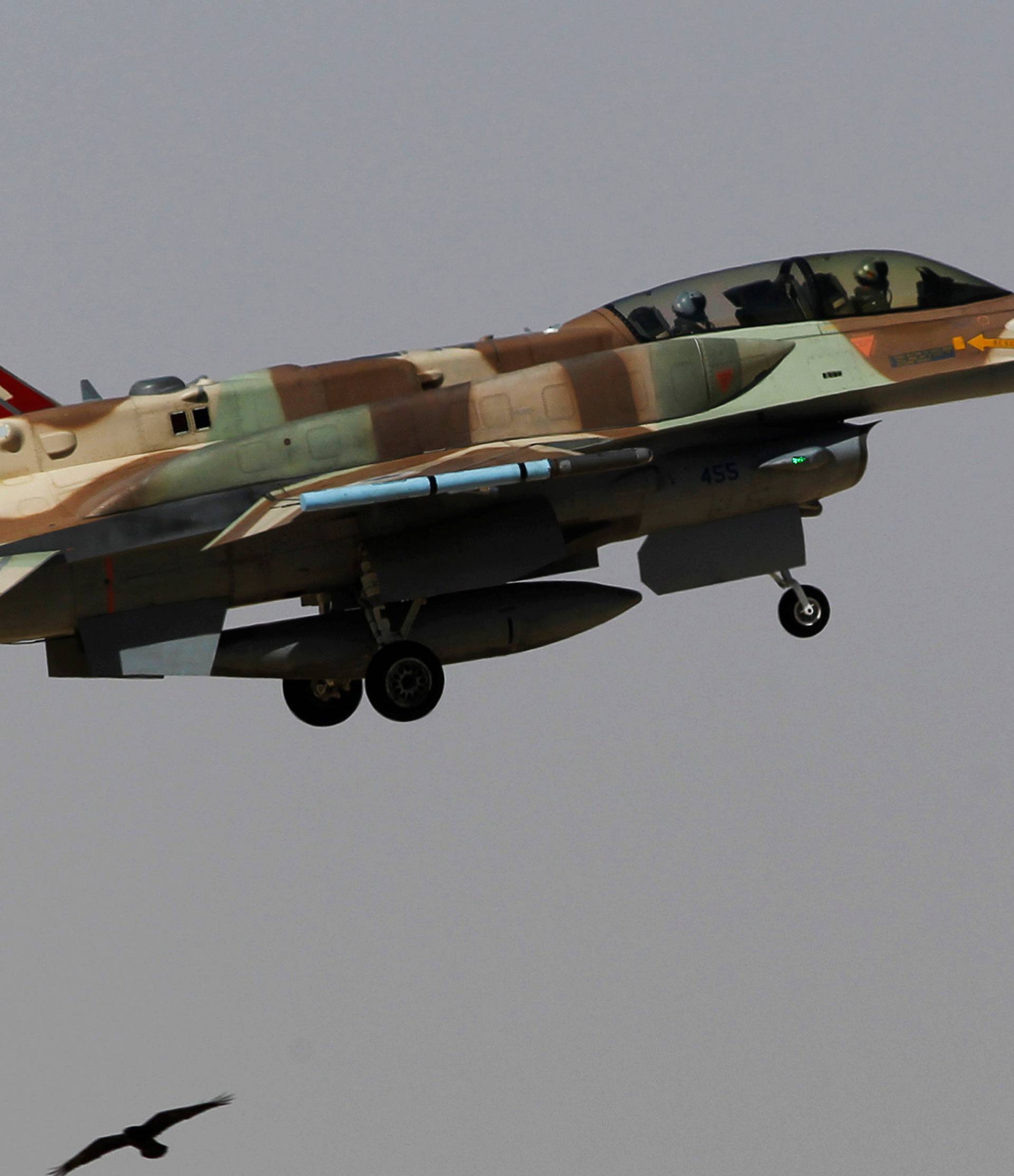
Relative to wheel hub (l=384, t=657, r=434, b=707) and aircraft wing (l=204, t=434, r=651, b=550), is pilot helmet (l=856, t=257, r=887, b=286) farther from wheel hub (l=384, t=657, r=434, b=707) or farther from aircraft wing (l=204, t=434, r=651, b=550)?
wheel hub (l=384, t=657, r=434, b=707)

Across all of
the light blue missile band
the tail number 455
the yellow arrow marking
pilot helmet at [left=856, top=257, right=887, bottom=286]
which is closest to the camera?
the light blue missile band

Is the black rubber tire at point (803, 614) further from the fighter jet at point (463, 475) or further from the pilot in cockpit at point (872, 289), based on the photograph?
the pilot in cockpit at point (872, 289)

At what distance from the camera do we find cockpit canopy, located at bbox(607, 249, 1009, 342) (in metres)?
23.5

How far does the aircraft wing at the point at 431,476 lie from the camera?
20.7 meters

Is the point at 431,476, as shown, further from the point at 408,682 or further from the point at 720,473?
the point at 720,473

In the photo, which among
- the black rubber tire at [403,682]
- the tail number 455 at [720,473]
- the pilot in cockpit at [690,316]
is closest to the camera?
the black rubber tire at [403,682]

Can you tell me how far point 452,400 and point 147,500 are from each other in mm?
2927

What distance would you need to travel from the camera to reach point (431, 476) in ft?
68.4

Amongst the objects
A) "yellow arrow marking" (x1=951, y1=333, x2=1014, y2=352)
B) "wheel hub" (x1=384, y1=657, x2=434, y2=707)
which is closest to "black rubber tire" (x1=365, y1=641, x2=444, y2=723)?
"wheel hub" (x1=384, y1=657, x2=434, y2=707)

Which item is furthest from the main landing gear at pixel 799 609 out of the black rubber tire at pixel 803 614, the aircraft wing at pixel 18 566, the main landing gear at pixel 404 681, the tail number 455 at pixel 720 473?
the aircraft wing at pixel 18 566

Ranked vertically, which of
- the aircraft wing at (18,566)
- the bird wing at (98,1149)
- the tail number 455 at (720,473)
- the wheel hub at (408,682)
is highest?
the aircraft wing at (18,566)

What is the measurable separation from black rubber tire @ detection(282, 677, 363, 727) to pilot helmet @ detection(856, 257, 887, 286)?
6376 mm

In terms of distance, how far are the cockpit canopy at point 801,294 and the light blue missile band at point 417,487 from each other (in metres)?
3.31

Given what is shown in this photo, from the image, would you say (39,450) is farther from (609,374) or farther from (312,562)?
(609,374)
